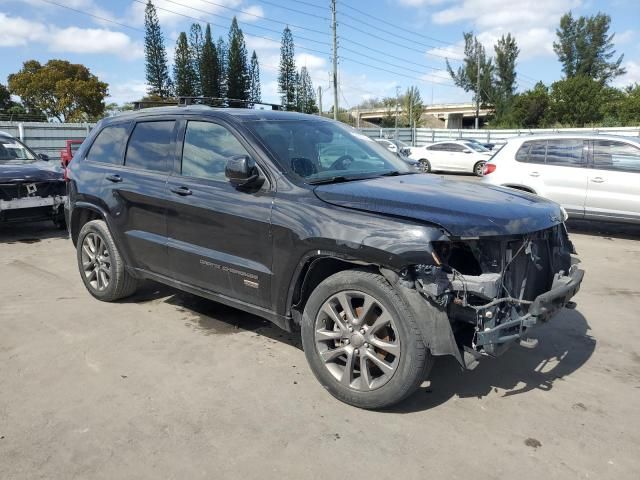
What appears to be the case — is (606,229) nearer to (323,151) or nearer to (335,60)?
(323,151)

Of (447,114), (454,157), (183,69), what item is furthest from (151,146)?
(447,114)

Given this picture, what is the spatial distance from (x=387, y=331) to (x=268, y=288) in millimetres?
921

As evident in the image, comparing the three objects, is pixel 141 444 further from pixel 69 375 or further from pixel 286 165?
pixel 286 165

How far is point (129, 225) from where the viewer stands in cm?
478

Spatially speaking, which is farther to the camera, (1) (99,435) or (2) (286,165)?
(2) (286,165)

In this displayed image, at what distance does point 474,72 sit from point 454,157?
67.0 m

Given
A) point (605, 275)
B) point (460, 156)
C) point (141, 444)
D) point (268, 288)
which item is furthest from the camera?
point (460, 156)

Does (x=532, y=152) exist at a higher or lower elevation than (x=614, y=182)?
higher

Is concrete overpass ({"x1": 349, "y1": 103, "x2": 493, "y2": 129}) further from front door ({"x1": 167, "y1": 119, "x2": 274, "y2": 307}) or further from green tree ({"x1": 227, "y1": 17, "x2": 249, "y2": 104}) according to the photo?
front door ({"x1": 167, "y1": 119, "x2": 274, "y2": 307})

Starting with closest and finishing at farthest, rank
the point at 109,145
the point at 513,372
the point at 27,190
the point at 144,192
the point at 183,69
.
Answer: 1. the point at 513,372
2. the point at 144,192
3. the point at 109,145
4. the point at 27,190
5. the point at 183,69

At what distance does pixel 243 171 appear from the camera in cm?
362

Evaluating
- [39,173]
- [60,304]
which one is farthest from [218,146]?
[39,173]

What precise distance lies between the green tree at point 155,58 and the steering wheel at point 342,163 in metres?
74.6

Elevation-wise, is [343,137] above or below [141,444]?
above
